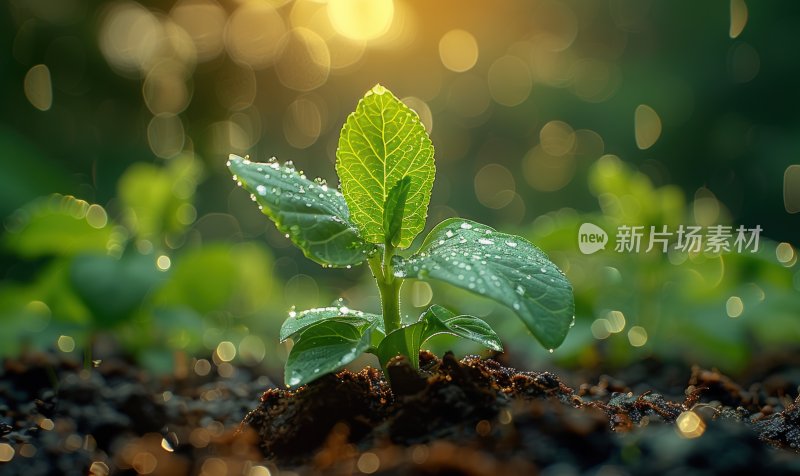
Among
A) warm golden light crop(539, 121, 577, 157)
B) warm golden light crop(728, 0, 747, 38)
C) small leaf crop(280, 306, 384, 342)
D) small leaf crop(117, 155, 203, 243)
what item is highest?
warm golden light crop(728, 0, 747, 38)

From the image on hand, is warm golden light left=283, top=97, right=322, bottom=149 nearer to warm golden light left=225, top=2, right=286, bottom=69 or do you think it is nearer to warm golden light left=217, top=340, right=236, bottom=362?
warm golden light left=225, top=2, right=286, bottom=69

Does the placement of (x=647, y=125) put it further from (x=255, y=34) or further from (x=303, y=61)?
(x=255, y=34)

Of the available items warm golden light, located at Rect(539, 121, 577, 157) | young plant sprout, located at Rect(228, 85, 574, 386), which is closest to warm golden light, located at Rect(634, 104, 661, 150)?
warm golden light, located at Rect(539, 121, 577, 157)

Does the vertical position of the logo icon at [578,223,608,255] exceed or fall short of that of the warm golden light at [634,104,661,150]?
it falls short

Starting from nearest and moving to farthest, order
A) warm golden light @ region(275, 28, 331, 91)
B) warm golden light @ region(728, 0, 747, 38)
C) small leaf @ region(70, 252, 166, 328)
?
small leaf @ region(70, 252, 166, 328), warm golden light @ region(728, 0, 747, 38), warm golden light @ region(275, 28, 331, 91)

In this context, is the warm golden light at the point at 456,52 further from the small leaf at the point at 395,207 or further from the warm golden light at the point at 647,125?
the small leaf at the point at 395,207

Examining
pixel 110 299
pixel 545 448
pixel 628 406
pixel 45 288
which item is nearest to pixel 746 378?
pixel 628 406

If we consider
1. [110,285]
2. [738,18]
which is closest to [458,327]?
[110,285]

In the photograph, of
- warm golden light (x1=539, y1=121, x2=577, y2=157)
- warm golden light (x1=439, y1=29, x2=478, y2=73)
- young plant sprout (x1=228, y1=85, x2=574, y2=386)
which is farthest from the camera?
warm golden light (x1=439, y1=29, x2=478, y2=73)
